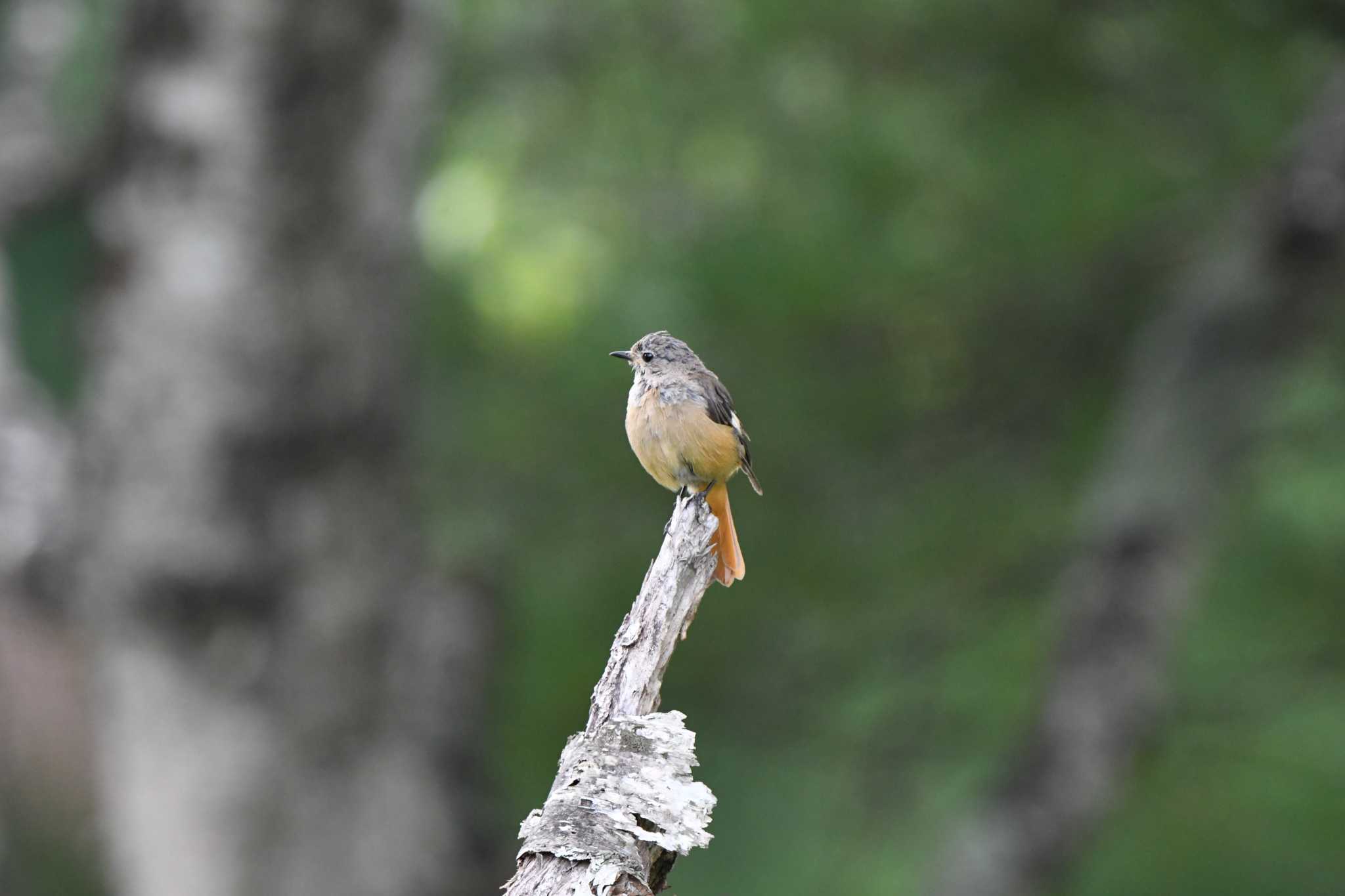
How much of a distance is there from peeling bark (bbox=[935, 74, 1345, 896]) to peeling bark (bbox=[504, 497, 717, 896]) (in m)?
4.54

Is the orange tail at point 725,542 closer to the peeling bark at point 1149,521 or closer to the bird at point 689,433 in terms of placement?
the bird at point 689,433

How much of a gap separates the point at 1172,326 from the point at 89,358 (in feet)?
14.6

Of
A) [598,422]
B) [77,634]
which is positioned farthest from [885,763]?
[77,634]

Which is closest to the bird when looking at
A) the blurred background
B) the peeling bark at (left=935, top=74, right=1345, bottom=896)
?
the blurred background

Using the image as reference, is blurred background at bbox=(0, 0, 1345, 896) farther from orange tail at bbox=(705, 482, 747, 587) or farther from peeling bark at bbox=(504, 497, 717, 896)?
peeling bark at bbox=(504, 497, 717, 896)

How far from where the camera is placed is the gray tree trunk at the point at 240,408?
5.23 metres

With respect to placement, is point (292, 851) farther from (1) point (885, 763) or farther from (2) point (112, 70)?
(2) point (112, 70)

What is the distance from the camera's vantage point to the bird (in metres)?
3.41

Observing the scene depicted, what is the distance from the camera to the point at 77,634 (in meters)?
7.45

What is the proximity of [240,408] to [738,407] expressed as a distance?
1.95 meters

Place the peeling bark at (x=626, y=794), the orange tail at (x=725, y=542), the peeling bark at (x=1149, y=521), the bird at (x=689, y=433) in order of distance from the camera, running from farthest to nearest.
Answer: the peeling bark at (x=1149, y=521), the bird at (x=689, y=433), the orange tail at (x=725, y=542), the peeling bark at (x=626, y=794)

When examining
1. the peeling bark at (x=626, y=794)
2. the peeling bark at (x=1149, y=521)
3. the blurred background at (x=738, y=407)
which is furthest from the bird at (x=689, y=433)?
the peeling bark at (x=1149, y=521)

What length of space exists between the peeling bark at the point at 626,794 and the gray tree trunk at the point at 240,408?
340 centimetres

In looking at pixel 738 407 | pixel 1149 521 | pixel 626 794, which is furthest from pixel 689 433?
pixel 1149 521
